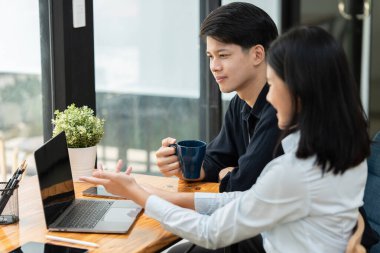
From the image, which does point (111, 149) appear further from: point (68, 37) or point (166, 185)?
point (166, 185)

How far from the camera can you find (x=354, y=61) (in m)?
4.00

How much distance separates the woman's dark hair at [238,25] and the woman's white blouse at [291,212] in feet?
1.97

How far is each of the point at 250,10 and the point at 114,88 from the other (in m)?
1.27

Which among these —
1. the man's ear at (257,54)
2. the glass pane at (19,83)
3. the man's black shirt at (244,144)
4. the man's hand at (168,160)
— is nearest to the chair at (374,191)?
the man's black shirt at (244,144)

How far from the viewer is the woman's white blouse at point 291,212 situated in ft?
4.44

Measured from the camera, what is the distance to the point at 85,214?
5.77 feet

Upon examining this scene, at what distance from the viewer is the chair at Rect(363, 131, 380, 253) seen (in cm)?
184

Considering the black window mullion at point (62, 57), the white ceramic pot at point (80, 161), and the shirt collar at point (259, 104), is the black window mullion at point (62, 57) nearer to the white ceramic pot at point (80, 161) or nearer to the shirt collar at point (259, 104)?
the white ceramic pot at point (80, 161)

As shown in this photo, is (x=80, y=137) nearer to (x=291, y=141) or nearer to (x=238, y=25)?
(x=238, y=25)

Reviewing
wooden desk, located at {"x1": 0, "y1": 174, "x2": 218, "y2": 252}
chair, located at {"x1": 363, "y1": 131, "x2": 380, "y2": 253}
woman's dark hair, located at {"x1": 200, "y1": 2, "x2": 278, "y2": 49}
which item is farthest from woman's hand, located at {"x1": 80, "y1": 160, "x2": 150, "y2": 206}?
chair, located at {"x1": 363, "y1": 131, "x2": 380, "y2": 253}

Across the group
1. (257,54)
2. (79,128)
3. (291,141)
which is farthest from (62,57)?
(291,141)

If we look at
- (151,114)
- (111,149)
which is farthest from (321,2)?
(111,149)

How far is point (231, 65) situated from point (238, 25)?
0.13 m

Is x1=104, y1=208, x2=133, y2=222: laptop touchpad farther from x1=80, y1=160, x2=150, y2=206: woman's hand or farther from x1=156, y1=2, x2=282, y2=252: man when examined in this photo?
x1=156, y1=2, x2=282, y2=252: man
